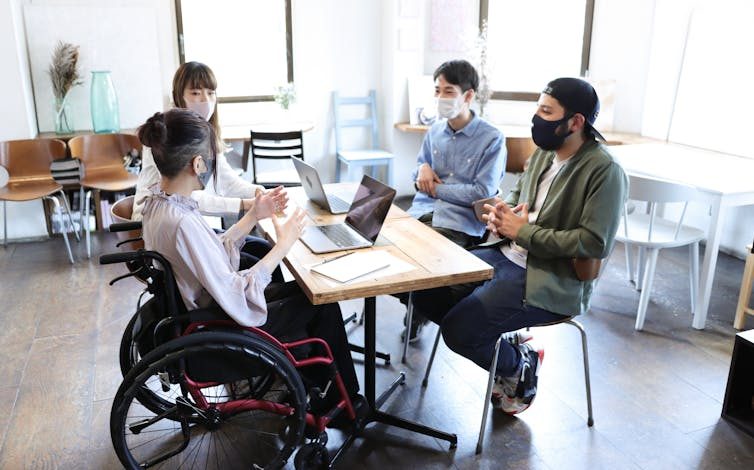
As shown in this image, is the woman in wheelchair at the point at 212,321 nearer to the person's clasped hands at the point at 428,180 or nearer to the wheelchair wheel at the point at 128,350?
the wheelchair wheel at the point at 128,350

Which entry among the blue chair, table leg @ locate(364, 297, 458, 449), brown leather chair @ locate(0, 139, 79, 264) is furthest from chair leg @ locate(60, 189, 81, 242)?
table leg @ locate(364, 297, 458, 449)

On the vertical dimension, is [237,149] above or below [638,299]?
above

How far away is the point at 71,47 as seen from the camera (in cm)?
432

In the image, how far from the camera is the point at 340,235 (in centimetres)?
211

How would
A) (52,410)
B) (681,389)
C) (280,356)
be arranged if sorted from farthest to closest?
(681,389) → (52,410) → (280,356)

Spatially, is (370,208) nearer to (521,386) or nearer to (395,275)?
(395,275)

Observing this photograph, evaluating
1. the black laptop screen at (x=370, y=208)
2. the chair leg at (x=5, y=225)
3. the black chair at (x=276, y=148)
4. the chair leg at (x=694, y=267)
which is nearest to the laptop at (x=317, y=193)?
the black laptop screen at (x=370, y=208)

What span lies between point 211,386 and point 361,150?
3.78m

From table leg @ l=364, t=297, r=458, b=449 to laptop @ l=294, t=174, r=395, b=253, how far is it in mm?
206

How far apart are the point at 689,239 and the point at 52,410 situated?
9.36 ft

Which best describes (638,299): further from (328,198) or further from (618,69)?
(618,69)

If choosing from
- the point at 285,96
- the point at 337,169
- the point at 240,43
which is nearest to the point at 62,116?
the point at 240,43

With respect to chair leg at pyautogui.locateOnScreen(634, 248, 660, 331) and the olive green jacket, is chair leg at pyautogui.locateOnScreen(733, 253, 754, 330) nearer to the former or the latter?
chair leg at pyautogui.locateOnScreen(634, 248, 660, 331)

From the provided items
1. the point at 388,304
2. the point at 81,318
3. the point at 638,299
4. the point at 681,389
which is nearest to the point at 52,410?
the point at 81,318
